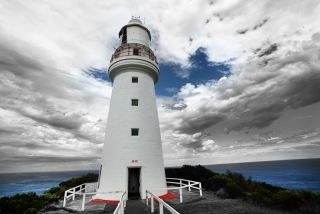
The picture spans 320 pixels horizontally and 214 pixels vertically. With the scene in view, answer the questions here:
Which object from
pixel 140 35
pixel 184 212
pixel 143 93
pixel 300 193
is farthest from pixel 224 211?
pixel 140 35

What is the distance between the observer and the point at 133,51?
39.7 feet

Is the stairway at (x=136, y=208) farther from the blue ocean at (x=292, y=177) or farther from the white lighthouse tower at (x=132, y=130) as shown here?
the blue ocean at (x=292, y=177)

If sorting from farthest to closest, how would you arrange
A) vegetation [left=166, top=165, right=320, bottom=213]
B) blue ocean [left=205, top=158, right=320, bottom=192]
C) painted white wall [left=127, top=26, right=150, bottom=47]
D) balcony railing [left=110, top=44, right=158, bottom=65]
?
1. blue ocean [left=205, top=158, right=320, bottom=192]
2. painted white wall [left=127, top=26, right=150, bottom=47]
3. balcony railing [left=110, top=44, right=158, bottom=65]
4. vegetation [left=166, top=165, right=320, bottom=213]

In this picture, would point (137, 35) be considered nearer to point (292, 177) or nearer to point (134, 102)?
point (134, 102)

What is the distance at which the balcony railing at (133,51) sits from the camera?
11.9 m

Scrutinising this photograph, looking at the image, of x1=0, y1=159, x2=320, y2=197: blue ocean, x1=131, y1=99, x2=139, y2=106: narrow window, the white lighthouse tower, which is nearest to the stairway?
the white lighthouse tower

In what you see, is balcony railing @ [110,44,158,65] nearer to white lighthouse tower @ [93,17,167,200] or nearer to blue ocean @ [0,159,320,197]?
white lighthouse tower @ [93,17,167,200]

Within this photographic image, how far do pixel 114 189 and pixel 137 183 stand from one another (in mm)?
2224

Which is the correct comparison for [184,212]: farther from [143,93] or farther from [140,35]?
[140,35]

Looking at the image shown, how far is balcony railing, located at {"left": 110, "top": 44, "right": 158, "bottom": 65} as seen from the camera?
1189 cm

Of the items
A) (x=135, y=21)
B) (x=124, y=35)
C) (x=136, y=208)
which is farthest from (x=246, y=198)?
(x=135, y=21)

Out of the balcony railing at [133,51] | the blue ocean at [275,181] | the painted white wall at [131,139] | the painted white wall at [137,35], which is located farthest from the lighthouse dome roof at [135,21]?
the blue ocean at [275,181]

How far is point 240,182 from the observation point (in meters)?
12.6

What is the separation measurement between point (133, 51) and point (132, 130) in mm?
5379
